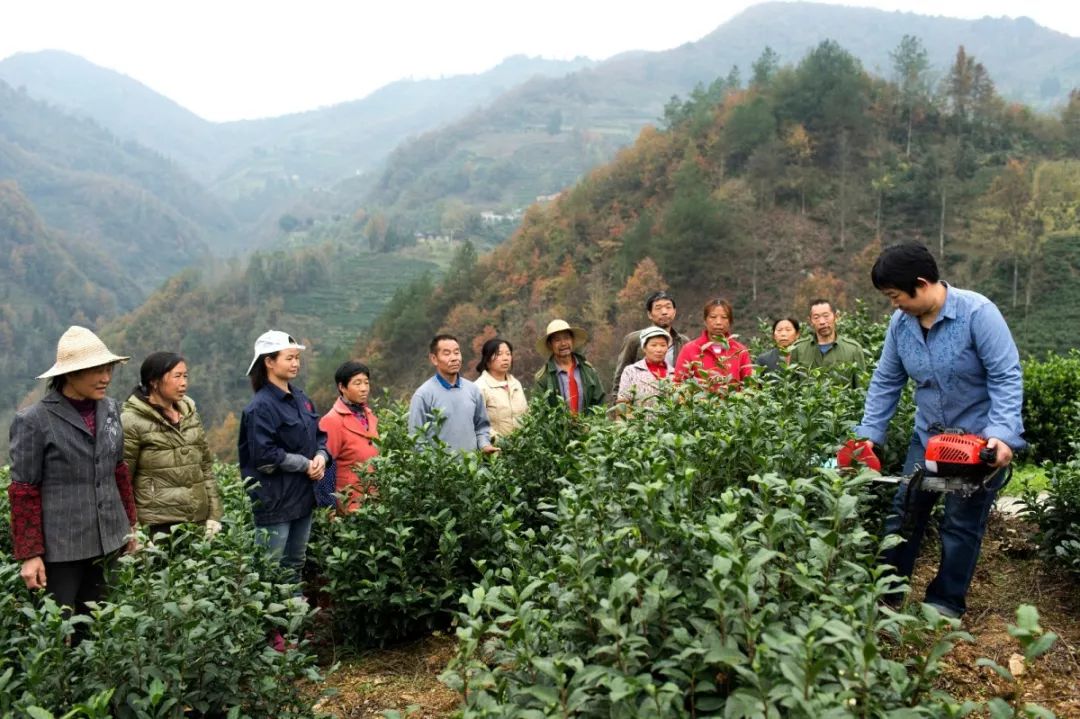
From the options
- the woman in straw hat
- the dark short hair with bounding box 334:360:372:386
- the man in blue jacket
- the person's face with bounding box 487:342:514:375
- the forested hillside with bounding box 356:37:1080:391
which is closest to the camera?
the woman in straw hat

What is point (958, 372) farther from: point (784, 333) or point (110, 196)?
point (110, 196)

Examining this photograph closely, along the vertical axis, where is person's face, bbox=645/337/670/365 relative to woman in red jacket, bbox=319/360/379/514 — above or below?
above

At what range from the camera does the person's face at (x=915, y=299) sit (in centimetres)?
321

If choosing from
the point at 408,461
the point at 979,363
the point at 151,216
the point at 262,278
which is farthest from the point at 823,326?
the point at 151,216

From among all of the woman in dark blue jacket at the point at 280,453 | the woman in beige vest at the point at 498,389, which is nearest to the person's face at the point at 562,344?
the woman in beige vest at the point at 498,389

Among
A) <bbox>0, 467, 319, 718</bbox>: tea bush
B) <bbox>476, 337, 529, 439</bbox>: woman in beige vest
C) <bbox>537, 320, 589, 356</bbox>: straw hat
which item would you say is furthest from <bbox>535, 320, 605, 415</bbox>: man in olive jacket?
<bbox>0, 467, 319, 718</bbox>: tea bush

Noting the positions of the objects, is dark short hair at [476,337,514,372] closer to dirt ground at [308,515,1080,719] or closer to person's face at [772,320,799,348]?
person's face at [772,320,799,348]

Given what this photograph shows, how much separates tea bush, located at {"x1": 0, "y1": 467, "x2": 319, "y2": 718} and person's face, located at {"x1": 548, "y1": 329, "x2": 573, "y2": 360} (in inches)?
135

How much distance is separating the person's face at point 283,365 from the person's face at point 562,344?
7.28 feet

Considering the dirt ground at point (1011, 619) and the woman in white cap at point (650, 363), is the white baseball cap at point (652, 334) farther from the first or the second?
the dirt ground at point (1011, 619)

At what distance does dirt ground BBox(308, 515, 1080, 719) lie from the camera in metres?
3.01

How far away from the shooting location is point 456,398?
549 cm

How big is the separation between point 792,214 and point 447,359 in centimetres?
4979

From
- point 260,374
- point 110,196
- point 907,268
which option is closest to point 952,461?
point 907,268
